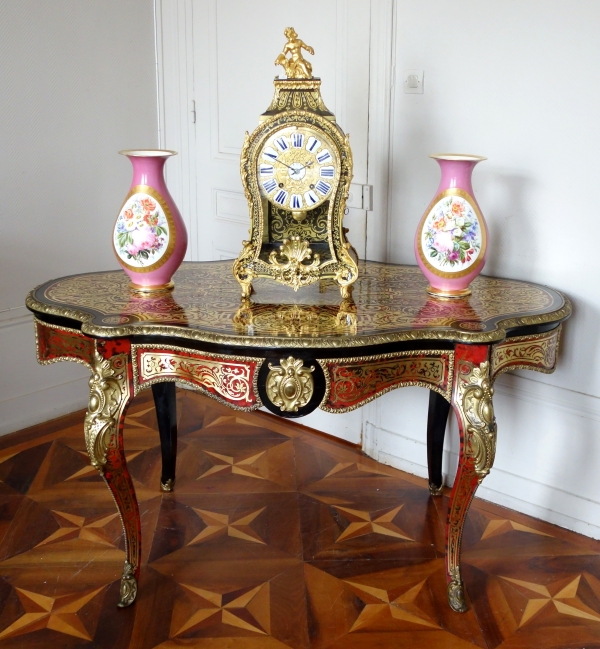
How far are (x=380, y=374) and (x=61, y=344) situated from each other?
783 millimetres

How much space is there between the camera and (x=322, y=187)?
72.7 inches

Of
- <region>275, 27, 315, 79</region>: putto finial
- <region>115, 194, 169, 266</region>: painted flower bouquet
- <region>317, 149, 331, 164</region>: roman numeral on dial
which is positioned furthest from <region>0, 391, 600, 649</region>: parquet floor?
<region>275, 27, 315, 79</region>: putto finial

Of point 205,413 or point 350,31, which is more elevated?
point 350,31

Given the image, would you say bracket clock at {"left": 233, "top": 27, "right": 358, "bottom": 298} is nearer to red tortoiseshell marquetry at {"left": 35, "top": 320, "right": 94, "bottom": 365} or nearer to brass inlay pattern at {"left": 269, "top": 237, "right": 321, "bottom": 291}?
brass inlay pattern at {"left": 269, "top": 237, "right": 321, "bottom": 291}

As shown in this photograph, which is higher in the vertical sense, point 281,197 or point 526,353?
point 281,197

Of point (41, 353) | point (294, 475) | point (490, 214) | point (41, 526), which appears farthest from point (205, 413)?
point (490, 214)


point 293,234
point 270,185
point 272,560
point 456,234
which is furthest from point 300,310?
point 272,560

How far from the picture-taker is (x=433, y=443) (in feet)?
7.50

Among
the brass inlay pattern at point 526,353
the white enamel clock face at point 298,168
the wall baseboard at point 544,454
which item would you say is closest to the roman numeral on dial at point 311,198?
the white enamel clock face at point 298,168

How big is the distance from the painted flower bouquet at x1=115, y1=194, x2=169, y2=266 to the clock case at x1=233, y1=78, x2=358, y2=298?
203mm

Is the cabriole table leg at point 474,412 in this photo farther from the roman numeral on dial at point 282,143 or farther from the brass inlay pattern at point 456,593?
the roman numeral on dial at point 282,143

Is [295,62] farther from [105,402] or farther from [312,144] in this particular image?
[105,402]

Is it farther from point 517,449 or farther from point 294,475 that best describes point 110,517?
point 517,449

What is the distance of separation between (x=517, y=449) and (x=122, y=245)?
4.33 ft
